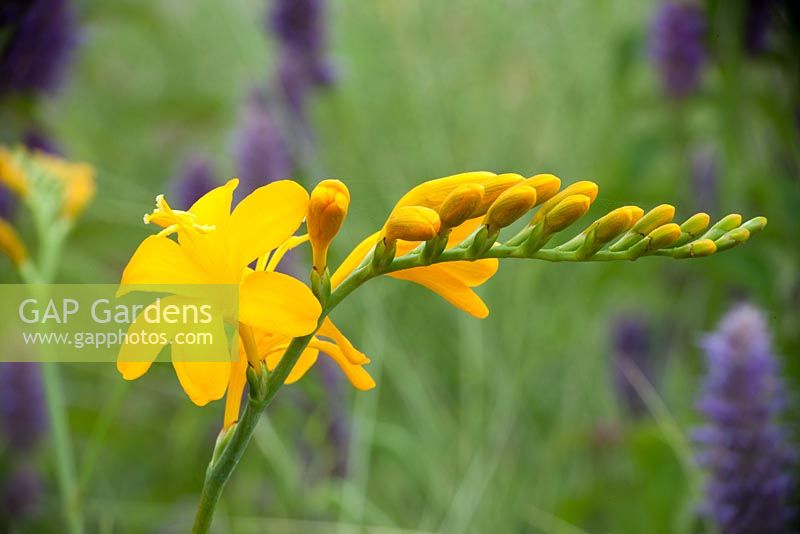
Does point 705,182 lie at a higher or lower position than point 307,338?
higher

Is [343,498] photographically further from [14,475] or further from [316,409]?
[14,475]

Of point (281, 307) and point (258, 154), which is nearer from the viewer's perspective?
point (281, 307)

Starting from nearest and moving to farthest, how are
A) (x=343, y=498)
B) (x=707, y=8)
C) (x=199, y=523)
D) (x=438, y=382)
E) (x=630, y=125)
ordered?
(x=199, y=523) → (x=343, y=498) → (x=707, y=8) → (x=438, y=382) → (x=630, y=125)

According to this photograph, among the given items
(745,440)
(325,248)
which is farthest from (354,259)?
(745,440)

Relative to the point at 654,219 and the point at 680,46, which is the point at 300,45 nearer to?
the point at 680,46

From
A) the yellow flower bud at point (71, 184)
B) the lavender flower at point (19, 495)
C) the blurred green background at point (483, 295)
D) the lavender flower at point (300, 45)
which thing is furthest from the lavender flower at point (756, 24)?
the lavender flower at point (19, 495)

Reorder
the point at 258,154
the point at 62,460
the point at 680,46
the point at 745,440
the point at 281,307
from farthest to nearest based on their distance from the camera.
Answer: the point at 680,46
the point at 258,154
the point at 745,440
the point at 62,460
the point at 281,307

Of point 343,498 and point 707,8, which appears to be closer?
point 343,498

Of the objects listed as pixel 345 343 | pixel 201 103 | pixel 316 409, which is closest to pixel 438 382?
pixel 316 409
